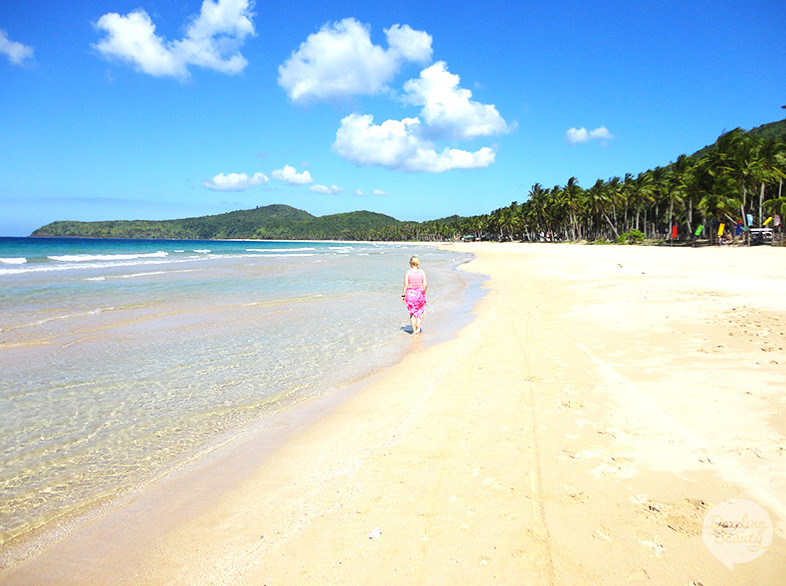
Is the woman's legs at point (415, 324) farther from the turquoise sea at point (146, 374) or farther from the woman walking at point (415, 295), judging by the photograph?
the turquoise sea at point (146, 374)

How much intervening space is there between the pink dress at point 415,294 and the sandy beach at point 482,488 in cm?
342

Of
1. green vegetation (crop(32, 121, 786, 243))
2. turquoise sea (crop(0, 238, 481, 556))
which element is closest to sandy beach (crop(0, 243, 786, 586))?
turquoise sea (crop(0, 238, 481, 556))

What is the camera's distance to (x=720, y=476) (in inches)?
130

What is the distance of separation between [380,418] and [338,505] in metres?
1.79

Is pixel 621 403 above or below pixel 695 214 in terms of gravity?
below

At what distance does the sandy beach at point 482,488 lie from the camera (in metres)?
2.60

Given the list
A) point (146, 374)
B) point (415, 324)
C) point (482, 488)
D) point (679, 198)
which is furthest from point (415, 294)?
point (679, 198)

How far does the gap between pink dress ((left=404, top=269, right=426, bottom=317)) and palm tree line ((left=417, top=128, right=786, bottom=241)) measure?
43.9 m

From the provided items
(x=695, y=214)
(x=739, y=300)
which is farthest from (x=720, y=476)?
(x=695, y=214)

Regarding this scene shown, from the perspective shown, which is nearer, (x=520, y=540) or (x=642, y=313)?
(x=520, y=540)

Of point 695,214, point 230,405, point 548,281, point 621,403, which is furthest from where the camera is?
point 695,214

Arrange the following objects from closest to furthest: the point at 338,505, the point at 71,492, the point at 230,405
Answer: the point at 338,505
the point at 71,492
the point at 230,405

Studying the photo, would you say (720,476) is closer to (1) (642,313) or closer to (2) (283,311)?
(1) (642,313)

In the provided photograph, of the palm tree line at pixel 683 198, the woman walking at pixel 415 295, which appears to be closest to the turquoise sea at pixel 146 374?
the woman walking at pixel 415 295
